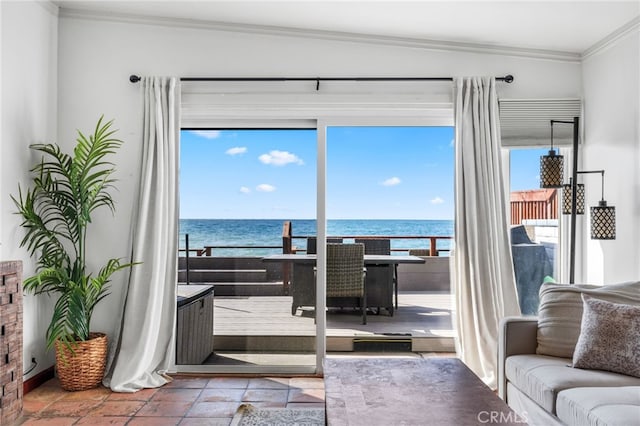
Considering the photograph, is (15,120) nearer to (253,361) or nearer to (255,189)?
(255,189)

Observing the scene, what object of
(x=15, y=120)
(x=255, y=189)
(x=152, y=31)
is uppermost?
(x=152, y=31)

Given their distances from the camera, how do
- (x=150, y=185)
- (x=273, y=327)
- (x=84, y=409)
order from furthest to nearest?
(x=273, y=327)
(x=150, y=185)
(x=84, y=409)

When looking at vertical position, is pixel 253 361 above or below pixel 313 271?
below

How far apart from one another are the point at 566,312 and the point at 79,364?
3.14 m

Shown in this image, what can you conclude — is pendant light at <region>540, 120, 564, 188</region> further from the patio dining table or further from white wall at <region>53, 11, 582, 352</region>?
the patio dining table

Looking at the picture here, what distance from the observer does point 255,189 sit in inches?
161

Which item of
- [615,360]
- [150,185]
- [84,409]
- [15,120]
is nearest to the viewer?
[615,360]

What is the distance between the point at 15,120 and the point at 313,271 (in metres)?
2.36

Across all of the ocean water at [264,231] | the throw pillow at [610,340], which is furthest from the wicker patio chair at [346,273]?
the throw pillow at [610,340]

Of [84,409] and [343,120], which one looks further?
[343,120]

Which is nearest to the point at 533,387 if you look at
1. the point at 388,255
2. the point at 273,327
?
the point at 388,255

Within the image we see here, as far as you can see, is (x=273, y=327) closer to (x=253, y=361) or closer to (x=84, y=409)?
(x=253, y=361)

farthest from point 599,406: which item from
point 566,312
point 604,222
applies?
point 604,222

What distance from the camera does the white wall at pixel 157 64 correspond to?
3.88 meters
